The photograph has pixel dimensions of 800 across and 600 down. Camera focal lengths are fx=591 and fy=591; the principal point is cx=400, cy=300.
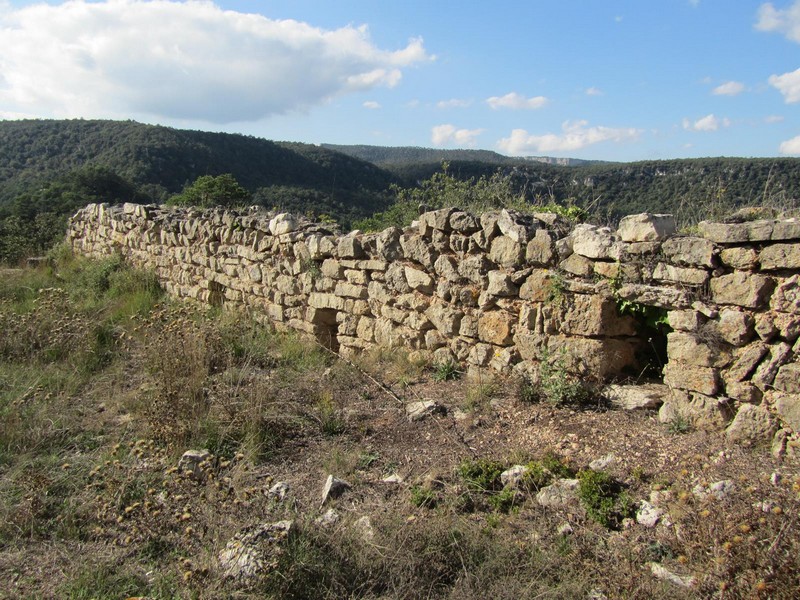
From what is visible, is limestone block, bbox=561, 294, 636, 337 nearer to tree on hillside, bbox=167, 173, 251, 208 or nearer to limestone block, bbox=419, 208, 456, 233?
limestone block, bbox=419, 208, 456, 233

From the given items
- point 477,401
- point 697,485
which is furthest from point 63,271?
point 697,485

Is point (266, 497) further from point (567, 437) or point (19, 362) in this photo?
point (19, 362)

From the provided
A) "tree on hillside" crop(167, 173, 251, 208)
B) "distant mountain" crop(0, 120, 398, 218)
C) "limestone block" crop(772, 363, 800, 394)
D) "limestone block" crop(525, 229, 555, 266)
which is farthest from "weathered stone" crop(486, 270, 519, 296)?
"distant mountain" crop(0, 120, 398, 218)

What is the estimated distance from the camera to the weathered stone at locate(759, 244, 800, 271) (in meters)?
3.25

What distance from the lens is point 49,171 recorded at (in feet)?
88.7

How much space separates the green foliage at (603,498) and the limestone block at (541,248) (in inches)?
68.7

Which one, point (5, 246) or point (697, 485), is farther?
point (5, 246)

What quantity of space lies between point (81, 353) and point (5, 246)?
290 inches

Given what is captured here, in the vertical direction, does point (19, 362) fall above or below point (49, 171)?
below

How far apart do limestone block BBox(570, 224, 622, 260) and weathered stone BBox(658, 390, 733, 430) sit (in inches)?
39.6

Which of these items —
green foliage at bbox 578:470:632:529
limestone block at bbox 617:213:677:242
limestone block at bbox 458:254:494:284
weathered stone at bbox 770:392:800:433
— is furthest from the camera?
limestone block at bbox 458:254:494:284

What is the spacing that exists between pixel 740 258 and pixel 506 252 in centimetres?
166

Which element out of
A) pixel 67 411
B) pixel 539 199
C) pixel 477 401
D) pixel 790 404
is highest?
pixel 539 199

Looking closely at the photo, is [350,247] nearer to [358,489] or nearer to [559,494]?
[358,489]
